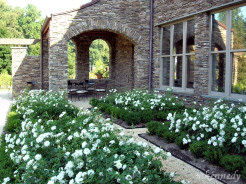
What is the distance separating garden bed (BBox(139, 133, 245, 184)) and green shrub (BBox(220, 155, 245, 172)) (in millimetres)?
76

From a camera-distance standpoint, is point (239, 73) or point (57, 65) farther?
point (57, 65)

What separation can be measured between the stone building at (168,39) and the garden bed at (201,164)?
2.95 m

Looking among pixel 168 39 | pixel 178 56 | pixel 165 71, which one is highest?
pixel 168 39

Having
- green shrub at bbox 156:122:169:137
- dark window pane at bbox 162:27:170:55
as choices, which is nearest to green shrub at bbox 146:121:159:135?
green shrub at bbox 156:122:169:137

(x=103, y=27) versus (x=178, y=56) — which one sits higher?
(x=103, y=27)

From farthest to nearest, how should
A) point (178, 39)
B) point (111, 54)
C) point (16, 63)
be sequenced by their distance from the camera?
point (111, 54)
point (16, 63)
point (178, 39)

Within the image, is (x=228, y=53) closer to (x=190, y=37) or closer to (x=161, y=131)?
(x=190, y=37)

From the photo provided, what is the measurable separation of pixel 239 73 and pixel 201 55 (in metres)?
1.32

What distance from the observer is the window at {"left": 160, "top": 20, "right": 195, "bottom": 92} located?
778 cm

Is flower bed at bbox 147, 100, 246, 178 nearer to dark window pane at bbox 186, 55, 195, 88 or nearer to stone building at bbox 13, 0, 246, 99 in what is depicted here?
stone building at bbox 13, 0, 246, 99

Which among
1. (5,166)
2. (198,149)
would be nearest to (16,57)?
(5,166)

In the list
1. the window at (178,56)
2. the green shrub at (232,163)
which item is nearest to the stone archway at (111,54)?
the window at (178,56)

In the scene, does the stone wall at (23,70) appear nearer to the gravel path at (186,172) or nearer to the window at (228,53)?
the window at (228,53)

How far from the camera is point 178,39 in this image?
8.34 meters
